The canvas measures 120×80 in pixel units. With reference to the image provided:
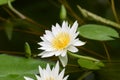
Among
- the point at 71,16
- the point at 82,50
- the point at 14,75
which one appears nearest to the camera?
the point at 14,75

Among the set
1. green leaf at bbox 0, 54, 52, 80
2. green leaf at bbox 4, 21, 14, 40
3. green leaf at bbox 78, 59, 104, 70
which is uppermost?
green leaf at bbox 4, 21, 14, 40

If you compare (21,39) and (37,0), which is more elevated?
(37,0)

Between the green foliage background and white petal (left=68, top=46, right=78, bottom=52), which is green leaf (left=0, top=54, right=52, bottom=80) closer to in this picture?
the green foliage background

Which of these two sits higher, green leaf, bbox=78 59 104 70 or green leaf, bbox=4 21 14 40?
green leaf, bbox=4 21 14 40

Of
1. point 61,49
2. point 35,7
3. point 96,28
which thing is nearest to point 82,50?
point 96,28

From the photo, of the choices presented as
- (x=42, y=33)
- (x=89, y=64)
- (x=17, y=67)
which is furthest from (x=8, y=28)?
(x=89, y=64)

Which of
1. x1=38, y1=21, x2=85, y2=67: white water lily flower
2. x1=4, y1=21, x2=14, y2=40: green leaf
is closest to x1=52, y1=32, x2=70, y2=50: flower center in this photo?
x1=38, y1=21, x2=85, y2=67: white water lily flower

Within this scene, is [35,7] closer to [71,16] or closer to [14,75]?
[71,16]
